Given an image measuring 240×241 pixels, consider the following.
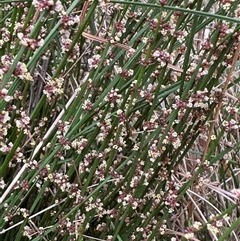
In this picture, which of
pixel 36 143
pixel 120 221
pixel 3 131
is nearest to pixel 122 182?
pixel 120 221

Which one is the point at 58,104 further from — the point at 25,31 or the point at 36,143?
the point at 25,31

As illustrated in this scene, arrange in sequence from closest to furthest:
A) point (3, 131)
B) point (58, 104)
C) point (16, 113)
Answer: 1. point (3, 131)
2. point (16, 113)
3. point (58, 104)

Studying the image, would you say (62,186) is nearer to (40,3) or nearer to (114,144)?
(114,144)

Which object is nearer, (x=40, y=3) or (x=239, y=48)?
(x=40, y=3)

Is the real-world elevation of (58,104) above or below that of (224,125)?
below

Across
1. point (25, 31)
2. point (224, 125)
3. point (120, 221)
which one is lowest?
point (120, 221)

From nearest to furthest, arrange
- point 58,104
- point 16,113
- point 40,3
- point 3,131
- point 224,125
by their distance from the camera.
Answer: point 40,3
point 3,131
point 224,125
point 16,113
point 58,104

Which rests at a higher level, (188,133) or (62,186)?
(188,133)

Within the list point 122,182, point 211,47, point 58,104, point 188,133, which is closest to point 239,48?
point 211,47

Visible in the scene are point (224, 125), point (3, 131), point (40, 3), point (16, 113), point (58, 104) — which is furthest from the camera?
point (58, 104)
